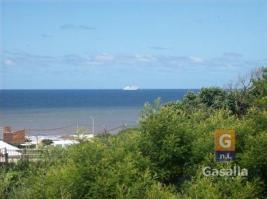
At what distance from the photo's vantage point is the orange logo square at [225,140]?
7082 millimetres

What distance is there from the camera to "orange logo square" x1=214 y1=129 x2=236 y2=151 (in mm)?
7082

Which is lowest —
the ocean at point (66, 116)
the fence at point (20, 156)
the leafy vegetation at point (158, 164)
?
the ocean at point (66, 116)

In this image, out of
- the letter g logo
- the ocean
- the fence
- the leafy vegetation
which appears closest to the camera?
the leafy vegetation

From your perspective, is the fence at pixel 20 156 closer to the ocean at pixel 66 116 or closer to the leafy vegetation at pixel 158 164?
the ocean at pixel 66 116

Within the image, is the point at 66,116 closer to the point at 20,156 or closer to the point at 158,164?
the point at 20,156

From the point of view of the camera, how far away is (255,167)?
695 cm

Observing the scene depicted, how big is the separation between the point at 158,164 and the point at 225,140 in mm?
930

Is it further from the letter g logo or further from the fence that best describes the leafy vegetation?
the fence

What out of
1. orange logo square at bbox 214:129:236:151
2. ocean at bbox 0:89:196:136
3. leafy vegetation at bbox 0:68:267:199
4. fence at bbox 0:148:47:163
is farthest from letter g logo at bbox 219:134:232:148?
fence at bbox 0:148:47:163

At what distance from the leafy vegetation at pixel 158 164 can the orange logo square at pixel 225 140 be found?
89 millimetres

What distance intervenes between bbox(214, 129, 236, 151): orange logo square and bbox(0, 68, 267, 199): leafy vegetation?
89 mm

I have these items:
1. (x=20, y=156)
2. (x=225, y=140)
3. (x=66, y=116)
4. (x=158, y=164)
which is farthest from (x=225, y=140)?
(x=66, y=116)

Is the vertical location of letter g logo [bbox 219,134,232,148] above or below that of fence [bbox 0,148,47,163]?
above

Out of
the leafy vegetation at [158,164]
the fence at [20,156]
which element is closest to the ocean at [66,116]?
the leafy vegetation at [158,164]
